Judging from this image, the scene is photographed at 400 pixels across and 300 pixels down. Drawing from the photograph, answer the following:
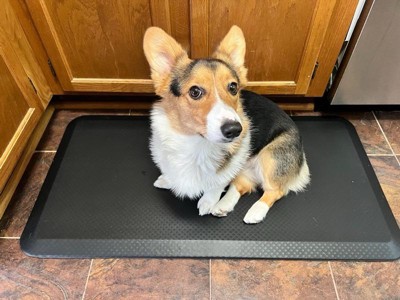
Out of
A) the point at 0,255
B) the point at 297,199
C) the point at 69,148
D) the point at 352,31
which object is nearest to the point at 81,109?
the point at 69,148

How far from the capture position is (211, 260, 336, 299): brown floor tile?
4.50 feet

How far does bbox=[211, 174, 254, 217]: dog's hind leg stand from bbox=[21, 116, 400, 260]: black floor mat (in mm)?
46

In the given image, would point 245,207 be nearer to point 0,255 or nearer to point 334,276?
point 334,276

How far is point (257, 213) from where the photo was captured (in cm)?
153

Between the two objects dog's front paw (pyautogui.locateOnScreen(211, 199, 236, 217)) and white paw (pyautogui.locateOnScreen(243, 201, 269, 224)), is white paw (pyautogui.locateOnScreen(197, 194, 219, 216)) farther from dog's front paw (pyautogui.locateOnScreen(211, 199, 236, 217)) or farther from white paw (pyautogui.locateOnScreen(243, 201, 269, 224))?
white paw (pyautogui.locateOnScreen(243, 201, 269, 224))

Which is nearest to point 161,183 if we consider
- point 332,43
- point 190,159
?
point 190,159

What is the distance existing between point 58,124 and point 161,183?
85cm

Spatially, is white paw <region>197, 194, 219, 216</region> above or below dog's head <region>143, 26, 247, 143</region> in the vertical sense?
below

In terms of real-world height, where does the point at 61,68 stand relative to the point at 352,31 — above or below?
below

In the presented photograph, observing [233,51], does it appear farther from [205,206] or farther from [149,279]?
[149,279]

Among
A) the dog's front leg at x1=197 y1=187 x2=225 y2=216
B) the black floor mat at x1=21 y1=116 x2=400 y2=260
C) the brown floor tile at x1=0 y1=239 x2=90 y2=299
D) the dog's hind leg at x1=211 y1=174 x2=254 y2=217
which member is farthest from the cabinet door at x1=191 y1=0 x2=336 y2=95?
the brown floor tile at x1=0 y1=239 x2=90 y2=299

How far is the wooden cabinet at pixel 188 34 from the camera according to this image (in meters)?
1.53

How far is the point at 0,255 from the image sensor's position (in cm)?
148

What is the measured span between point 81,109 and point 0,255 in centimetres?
99
